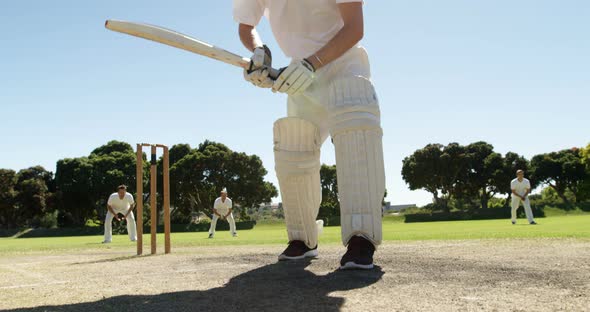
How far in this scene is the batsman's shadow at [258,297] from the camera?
251 centimetres

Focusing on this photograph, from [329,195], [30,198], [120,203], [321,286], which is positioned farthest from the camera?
[329,195]

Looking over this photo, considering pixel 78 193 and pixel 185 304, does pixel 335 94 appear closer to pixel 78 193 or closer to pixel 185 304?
pixel 185 304

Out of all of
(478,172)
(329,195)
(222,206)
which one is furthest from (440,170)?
(222,206)

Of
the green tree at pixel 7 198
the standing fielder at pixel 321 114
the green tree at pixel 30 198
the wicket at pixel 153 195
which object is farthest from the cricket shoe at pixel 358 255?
the green tree at pixel 7 198

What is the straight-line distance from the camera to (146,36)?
3.92 metres

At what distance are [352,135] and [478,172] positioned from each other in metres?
61.4

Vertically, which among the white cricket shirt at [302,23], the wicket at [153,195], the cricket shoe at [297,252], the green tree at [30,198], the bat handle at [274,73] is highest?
the green tree at [30,198]

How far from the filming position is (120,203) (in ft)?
58.6

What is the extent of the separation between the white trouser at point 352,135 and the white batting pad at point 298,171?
1 centimetres

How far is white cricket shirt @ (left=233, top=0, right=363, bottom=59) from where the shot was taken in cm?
445

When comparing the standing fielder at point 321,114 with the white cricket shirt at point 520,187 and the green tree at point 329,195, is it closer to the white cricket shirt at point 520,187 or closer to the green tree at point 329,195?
the white cricket shirt at point 520,187

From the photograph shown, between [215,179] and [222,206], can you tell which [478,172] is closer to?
[215,179]

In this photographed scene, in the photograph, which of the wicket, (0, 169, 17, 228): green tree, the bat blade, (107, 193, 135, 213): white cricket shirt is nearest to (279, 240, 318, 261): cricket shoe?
the bat blade

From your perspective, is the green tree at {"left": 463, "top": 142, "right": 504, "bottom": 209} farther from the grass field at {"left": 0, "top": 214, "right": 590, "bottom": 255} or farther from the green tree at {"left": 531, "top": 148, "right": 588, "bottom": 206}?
the grass field at {"left": 0, "top": 214, "right": 590, "bottom": 255}
